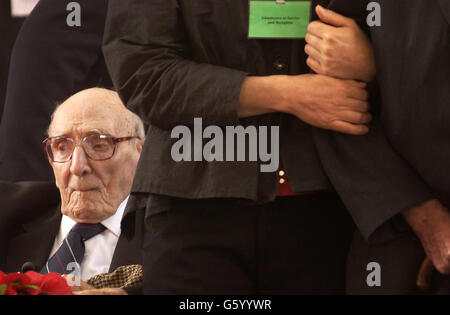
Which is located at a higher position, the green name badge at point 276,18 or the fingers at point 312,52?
the green name badge at point 276,18

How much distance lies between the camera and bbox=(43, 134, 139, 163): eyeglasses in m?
2.49

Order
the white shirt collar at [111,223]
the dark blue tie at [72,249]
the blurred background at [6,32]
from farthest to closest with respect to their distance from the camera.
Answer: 1. the blurred background at [6,32]
2. the white shirt collar at [111,223]
3. the dark blue tie at [72,249]

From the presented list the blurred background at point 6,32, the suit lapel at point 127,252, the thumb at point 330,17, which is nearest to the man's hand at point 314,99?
the thumb at point 330,17

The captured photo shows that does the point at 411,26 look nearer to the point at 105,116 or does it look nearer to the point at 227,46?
the point at 227,46

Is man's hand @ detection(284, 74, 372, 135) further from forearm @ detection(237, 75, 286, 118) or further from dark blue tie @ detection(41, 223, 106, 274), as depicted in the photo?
dark blue tie @ detection(41, 223, 106, 274)

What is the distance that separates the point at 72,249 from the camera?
8.04ft

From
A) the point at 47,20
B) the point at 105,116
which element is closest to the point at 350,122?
the point at 105,116

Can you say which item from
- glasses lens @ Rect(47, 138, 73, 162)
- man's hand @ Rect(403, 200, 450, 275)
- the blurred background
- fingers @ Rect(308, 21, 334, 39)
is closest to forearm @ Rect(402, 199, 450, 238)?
man's hand @ Rect(403, 200, 450, 275)

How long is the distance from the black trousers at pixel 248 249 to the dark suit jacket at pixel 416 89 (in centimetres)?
8

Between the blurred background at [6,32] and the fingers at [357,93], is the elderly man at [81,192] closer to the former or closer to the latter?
the blurred background at [6,32]

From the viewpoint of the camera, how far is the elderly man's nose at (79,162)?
2477mm

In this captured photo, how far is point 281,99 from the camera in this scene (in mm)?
1388

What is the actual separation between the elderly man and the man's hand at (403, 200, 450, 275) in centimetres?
129

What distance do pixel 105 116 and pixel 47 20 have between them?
1.76 ft
